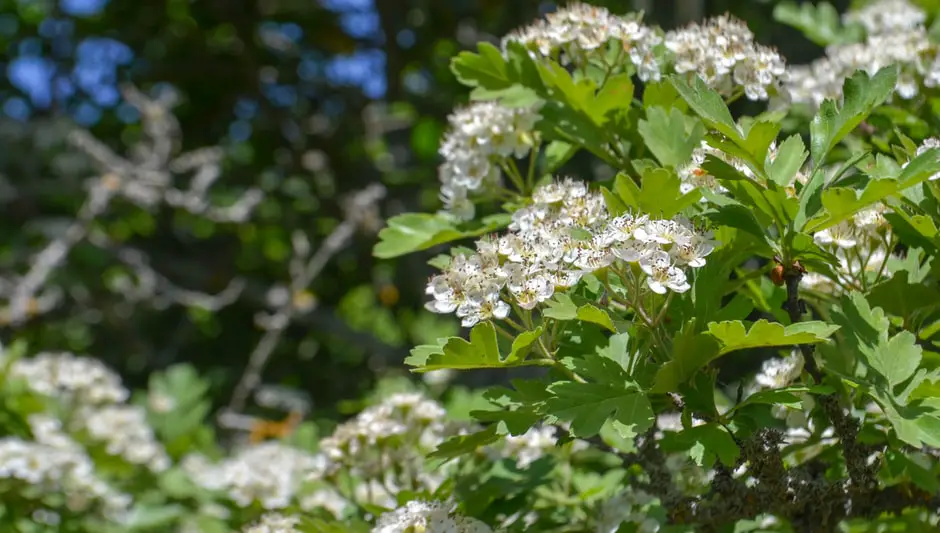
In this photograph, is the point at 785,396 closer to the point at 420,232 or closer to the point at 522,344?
the point at 522,344

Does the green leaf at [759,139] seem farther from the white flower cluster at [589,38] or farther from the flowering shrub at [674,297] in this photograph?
the white flower cluster at [589,38]

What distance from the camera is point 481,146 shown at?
140 cm

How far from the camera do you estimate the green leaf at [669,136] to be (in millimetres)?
1167

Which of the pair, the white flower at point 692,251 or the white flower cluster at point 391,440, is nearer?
the white flower at point 692,251

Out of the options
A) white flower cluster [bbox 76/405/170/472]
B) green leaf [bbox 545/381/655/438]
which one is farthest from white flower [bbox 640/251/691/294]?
white flower cluster [bbox 76/405/170/472]

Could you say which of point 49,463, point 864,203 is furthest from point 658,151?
point 49,463

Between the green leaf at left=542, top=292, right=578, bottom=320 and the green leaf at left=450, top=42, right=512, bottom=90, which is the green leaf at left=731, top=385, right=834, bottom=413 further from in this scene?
the green leaf at left=450, top=42, right=512, bottom=90

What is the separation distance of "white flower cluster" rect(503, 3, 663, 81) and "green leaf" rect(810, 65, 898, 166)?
0.99 ft

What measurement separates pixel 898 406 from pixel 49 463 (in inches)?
71.2

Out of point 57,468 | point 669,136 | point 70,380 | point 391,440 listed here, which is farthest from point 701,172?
point 70,380

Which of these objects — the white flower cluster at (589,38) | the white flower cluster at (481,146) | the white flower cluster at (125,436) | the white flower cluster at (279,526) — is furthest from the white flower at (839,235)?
the white flower cluster at (125,436)

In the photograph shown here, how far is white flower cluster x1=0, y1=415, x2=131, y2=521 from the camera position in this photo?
2125 millimetres

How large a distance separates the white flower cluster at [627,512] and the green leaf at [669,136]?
44 centimetres

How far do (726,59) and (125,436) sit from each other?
75.9 inches
